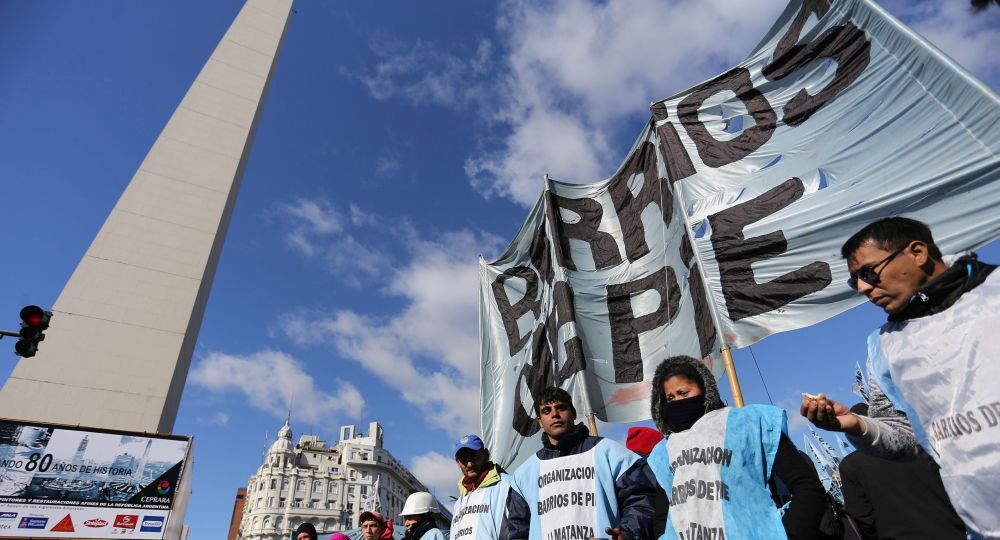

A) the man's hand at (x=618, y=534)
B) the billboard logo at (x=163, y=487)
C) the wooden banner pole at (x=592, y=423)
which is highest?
the billboard logo at (x=163, y=487)

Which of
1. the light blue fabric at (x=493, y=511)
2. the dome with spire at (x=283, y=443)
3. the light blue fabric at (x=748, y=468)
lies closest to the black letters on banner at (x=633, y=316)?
the light blue fabric at (x=493, y=511)

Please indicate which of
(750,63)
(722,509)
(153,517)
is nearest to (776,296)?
(750,63)

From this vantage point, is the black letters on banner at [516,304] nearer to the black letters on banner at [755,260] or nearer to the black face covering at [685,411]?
the black letters on banner at [755,260]

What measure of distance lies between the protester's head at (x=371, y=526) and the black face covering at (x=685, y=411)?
3.29 meters

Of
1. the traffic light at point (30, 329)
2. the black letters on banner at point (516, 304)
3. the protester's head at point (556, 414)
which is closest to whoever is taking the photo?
the protester's head at point (556, 414)

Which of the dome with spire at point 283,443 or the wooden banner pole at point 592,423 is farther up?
the dome with spire at point 283,443

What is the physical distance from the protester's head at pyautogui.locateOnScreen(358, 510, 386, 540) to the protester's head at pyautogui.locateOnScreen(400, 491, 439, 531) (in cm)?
26

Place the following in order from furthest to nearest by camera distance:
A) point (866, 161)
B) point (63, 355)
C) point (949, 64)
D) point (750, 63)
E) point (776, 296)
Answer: point (63, 355), point (750, 63), point (776, 296), point (866, 161), point (949, 64)

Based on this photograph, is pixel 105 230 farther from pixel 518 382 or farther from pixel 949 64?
pixel 949 64

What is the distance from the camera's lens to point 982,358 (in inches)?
49.1

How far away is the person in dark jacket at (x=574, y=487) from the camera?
2568 mm

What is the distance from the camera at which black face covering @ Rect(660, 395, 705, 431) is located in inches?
86.0

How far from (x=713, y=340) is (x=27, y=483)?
10335 millimetres

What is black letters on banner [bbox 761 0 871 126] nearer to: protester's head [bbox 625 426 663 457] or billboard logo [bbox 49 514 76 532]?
protester's head [bbox 625 426 663 457]
